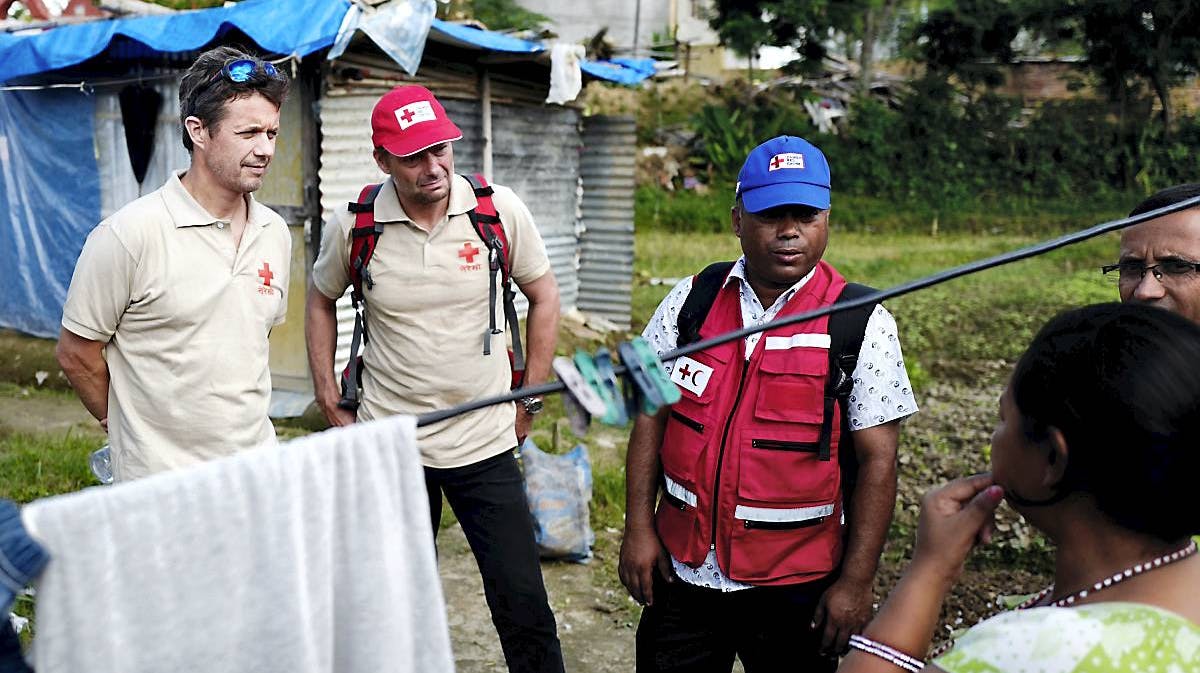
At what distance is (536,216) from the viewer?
32.1 ft

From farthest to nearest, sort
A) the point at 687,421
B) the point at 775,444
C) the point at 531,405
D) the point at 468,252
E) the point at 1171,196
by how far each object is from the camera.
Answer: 1. the point at 531,405
2. the point at 468,252
3. the point at 687,421
4. the point at 775,444
5. the point at 1171,196

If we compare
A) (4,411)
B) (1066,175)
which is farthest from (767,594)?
(1066,175)

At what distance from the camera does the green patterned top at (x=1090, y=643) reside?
4.33ft

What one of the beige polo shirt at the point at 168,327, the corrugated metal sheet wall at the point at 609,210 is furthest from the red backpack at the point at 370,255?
the corrugated metal sheet wall at the point at 609,210

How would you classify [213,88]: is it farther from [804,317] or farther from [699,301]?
[804,317]

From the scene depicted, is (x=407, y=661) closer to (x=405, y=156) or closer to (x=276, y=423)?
(x=405, y=156)

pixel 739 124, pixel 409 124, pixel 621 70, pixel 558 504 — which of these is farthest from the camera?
pixel 739 124

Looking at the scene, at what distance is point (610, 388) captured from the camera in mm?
1421

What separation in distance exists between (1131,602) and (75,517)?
1348mm

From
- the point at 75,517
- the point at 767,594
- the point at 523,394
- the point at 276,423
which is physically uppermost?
the point at 523,394

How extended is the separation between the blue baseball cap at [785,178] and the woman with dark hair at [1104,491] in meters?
1.11

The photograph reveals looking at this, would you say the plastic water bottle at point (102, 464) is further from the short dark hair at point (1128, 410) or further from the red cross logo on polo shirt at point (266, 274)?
the short dark hair at point (1128, 410)

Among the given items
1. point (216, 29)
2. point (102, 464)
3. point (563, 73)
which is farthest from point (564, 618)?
point (563, 73)

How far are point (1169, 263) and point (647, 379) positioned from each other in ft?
4.75
